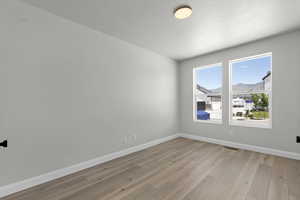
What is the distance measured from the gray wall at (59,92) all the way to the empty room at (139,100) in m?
0.01

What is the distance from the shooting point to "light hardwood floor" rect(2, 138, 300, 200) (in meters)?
1.65

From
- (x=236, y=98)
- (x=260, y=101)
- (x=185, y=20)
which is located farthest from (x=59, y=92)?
(x=260, y=101)

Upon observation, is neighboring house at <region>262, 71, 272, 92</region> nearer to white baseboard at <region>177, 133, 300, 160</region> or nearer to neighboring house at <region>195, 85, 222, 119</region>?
neighboring house at <region>195, 85, 222, 119</region>

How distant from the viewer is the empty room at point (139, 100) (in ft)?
5.73

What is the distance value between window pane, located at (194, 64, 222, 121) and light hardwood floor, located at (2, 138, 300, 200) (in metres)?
1.35

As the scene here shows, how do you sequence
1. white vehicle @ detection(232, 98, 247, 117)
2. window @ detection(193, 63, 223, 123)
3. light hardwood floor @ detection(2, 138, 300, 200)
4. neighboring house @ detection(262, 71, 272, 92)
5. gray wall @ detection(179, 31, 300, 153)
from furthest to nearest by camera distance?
1. window @ detection(193, 63, 223, 123)
2. white vehicle @ detection(232, 98, 247, 117)
3. neighboring house @ detection(262, 71, 272, 92)
4. gray wall @ detection(179, 31, 300, 153)
5. light hardwood floor @ detection(2, 138, 300, 200)

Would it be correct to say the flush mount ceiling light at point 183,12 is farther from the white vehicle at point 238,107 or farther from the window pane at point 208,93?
the white vehicle at point 238,107

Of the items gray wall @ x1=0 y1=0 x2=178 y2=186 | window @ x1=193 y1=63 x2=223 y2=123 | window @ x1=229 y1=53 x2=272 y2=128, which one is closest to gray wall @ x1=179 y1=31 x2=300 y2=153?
window @ x1=229 y1=53 x2=272 y2=128

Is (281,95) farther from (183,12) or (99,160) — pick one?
(99,160)

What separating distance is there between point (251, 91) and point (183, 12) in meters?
2.65

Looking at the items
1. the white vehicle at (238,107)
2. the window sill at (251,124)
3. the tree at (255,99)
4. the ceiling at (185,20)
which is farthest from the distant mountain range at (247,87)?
the ceiling at (185,20)

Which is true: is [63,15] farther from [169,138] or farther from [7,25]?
[169,138]

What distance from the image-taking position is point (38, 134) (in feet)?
6.23

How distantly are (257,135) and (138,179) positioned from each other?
294cm
